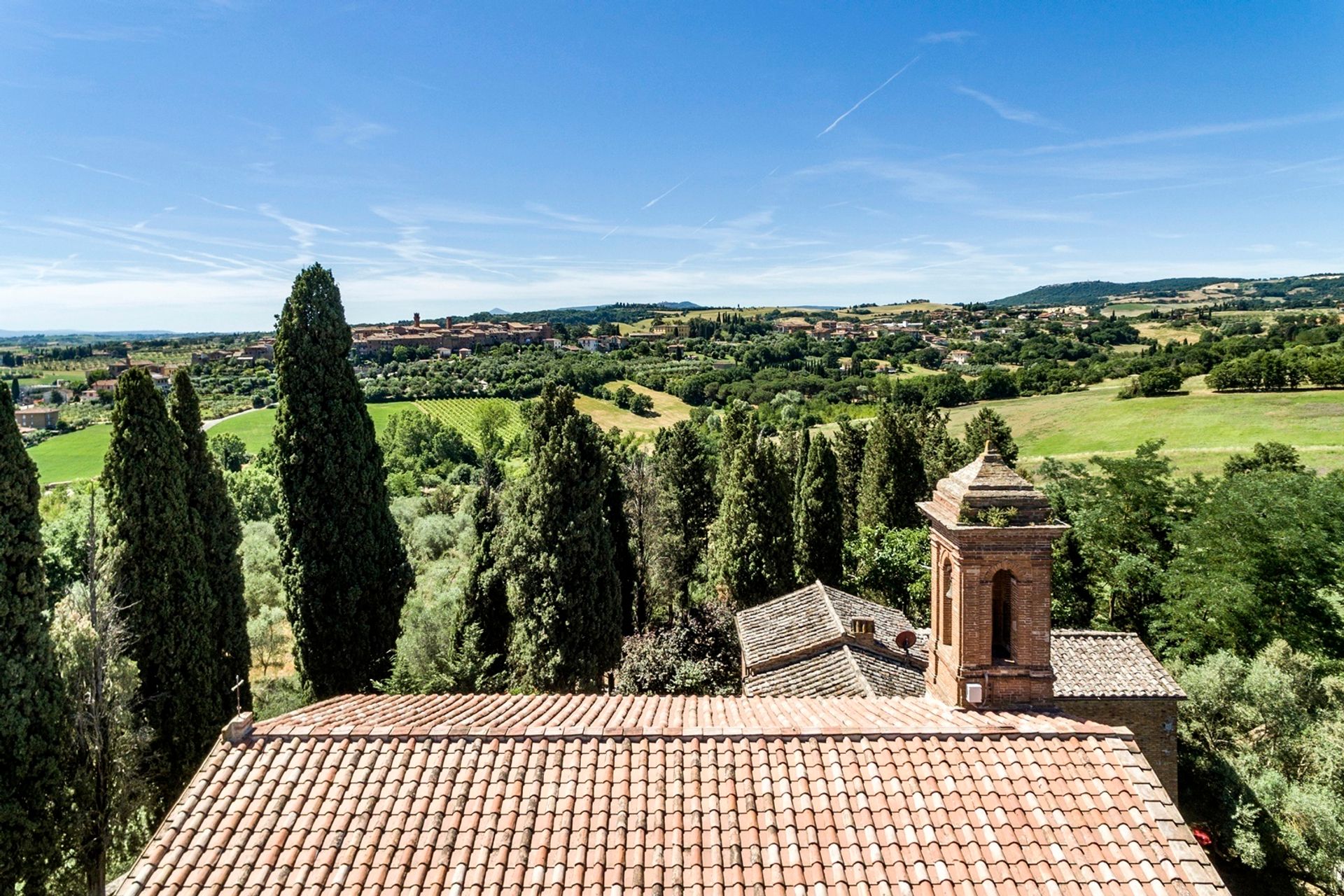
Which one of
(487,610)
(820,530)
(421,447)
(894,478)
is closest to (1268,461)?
(894,478)

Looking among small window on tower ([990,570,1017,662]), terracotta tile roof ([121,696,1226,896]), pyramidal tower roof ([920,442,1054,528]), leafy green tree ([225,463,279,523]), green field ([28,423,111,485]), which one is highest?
pyramidal tower roof ([920,442,1054,528])

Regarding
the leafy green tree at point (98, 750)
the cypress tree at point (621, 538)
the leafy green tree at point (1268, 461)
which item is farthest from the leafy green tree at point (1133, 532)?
the leafy green tree at point (98, 750)

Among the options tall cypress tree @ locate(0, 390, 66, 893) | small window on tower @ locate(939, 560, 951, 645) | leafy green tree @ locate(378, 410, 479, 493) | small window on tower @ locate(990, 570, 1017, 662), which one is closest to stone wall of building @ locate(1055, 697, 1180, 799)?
small window on tower @ locate(990, 570, 1017, 662)

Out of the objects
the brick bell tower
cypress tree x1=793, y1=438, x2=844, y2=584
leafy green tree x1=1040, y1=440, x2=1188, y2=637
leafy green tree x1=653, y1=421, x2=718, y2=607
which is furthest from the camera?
leafy green tree x1=653, y1=421, x2=718, y2=607

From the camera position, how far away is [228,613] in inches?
666

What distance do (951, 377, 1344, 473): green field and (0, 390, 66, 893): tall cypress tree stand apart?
2149 inches

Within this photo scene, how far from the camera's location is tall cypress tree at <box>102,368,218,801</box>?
576 inches

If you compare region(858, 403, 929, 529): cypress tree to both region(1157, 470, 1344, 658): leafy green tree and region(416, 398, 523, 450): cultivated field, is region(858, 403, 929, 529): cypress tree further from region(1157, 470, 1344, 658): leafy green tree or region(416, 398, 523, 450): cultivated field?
region(416, 398, 523, 450): cultivated field

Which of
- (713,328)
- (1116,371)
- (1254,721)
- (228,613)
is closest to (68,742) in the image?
(228,613)

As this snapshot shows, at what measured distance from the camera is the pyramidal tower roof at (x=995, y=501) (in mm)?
8805

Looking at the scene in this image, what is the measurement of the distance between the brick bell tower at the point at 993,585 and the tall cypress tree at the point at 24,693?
14.7 m

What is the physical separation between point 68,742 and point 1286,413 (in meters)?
71.6

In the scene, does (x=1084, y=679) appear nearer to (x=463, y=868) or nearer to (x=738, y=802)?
(x=738, y=802)

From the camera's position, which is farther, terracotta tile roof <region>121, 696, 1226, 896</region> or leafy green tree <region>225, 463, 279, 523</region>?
leafy green tree <region>225, 463, 279, 523</region>
